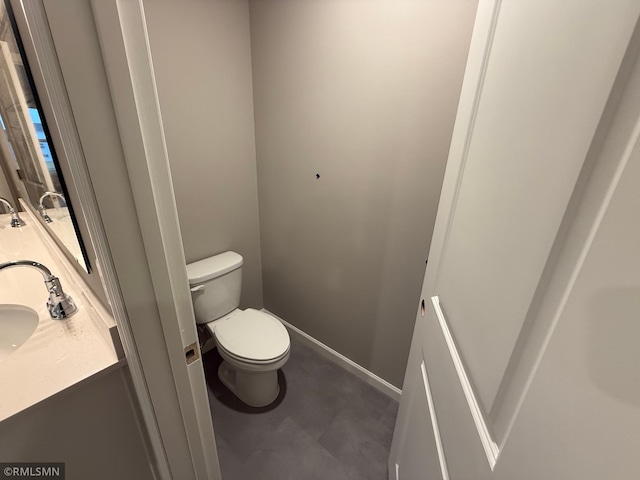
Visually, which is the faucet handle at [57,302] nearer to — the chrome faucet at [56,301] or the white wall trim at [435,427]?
the chrome faucet at [56,301]

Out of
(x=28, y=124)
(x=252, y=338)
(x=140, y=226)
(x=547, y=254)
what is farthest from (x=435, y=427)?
(x=28, y=124)

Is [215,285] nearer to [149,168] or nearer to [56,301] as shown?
[56,301]

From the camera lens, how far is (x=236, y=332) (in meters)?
1.52

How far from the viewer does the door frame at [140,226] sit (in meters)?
0.41

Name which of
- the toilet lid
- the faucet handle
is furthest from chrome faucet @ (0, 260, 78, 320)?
the toilet lid

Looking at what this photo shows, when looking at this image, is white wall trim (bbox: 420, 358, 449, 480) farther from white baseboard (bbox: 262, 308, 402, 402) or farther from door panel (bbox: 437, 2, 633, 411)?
white baseboard (bbox: 262, 308, 402, 402)

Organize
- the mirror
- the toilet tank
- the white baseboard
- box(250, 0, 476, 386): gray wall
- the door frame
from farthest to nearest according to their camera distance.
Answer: the white baseboard
the toilet tank
box(250, 0, 476, 386): gray wall
the mirror
the door frame

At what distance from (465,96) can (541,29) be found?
0.31m

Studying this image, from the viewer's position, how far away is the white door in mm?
278

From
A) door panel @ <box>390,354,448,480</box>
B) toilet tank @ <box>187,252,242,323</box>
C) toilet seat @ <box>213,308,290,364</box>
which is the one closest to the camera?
door panel @ <box>390,354,448,480</box>

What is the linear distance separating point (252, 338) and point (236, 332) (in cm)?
11

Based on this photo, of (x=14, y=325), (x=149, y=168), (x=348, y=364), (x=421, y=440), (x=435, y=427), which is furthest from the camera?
(x=348, y=364)

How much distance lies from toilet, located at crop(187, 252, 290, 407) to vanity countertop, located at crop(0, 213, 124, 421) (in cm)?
58

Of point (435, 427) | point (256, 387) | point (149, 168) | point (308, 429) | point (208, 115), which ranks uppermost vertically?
point (208, 115)
